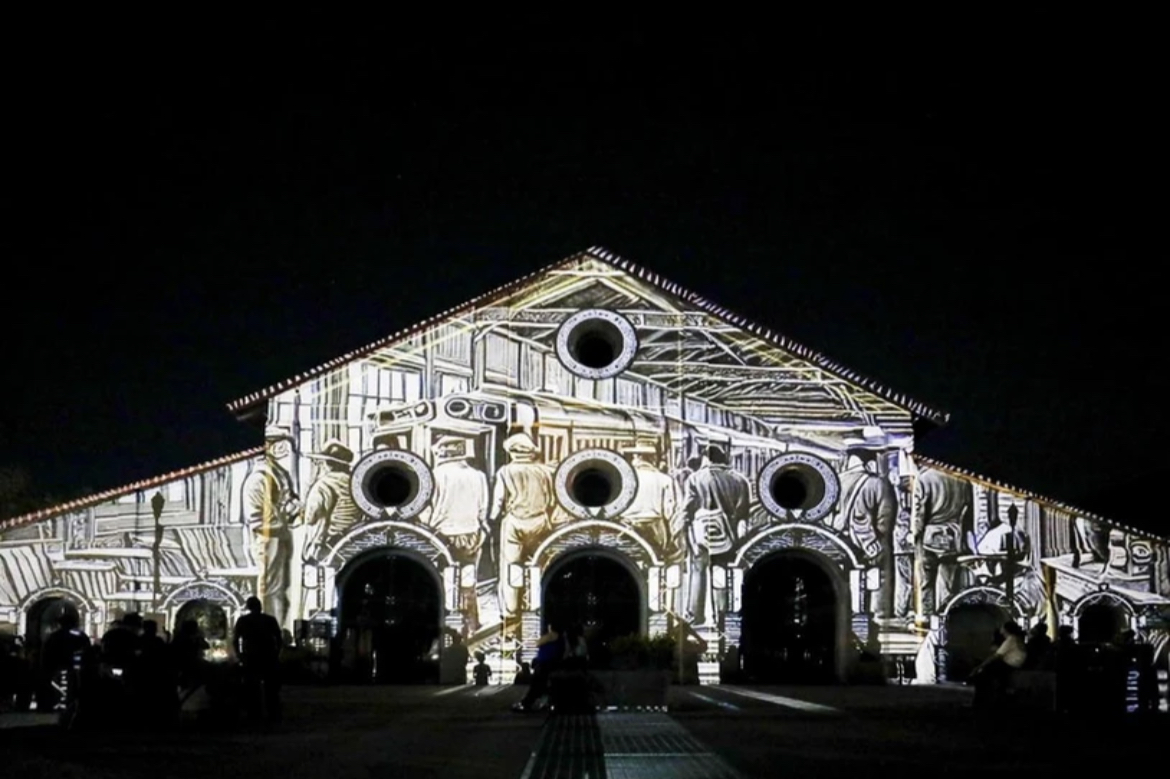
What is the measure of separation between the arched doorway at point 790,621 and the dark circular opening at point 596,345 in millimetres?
5733

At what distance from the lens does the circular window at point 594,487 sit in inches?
1561

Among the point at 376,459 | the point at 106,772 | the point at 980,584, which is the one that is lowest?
the point at 106,772

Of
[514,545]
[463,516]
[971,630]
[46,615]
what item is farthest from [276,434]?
[971,630]

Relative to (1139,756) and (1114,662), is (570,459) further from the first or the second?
(1139,756)

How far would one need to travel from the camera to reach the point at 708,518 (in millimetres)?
39906

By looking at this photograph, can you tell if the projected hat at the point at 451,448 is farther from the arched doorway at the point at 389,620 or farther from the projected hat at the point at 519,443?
the arched doorway at the point at 389,620

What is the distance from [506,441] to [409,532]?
115 inches

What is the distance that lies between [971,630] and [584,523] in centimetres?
889

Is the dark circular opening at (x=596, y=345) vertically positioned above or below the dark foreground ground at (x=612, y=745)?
above

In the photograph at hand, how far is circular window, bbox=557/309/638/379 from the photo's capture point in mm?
40469

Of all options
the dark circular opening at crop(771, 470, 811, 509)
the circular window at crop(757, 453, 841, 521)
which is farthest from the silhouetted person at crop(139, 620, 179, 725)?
the dark circular opening at crop(771, 470, 811, 509)

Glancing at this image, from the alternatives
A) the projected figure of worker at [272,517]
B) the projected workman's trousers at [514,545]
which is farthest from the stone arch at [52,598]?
the projected workman's trousers at [514,545]

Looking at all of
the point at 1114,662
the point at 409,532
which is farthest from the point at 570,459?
the point at 1114,662

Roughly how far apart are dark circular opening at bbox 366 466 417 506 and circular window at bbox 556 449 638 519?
333cm
